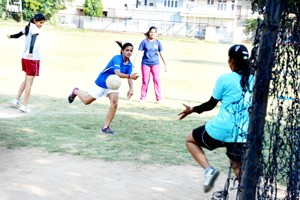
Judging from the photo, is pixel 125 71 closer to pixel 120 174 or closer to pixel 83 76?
pixel 120 174

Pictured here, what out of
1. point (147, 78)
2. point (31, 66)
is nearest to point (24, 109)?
point (31, 66)

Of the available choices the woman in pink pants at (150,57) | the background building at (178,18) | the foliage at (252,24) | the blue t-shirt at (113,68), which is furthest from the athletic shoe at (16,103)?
the background building at (178,18)

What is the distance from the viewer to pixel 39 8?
57094mm

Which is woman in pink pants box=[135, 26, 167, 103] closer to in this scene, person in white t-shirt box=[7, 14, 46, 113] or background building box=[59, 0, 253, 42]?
person in white t-shirt box=[7, 14, 46, 113]

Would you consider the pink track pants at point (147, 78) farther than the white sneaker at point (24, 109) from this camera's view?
Yes

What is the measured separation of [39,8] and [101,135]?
50604mm

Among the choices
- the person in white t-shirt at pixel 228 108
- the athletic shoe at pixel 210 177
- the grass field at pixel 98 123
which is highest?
the person in white t-shirt at pixel 228 108

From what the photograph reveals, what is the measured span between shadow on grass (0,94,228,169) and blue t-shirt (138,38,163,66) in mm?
1326

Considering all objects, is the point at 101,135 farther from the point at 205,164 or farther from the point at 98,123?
the point at 205,164

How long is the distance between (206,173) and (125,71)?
400 centimetres

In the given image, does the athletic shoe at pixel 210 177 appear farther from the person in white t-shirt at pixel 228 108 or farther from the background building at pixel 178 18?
the background building at pixel 178 18

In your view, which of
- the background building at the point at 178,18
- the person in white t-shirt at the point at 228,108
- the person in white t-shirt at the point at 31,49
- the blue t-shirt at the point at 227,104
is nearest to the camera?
the person in white t-shirt at the point at 228,108

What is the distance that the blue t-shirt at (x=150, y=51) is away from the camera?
1264cm

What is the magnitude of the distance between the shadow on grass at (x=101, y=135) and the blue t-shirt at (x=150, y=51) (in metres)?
1.33
